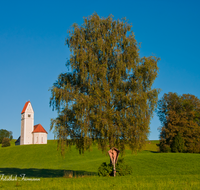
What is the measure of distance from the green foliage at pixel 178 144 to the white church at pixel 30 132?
64746 mm

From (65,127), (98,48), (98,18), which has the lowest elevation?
(65,127)

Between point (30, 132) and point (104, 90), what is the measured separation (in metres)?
90.9

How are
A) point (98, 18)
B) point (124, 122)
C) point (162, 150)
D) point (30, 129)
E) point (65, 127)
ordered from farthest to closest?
point (30, 129) < point (162, 150) < point (98, 18) < point (65, 127) < point (124, 122)

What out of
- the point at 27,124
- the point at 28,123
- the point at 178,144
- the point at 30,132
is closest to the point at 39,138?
the point at 30,132

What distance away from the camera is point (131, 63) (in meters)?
19.8

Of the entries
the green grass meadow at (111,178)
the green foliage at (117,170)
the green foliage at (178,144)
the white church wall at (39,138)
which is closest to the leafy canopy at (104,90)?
the green foliage at (117,170)

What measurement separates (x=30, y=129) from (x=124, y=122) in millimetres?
91779

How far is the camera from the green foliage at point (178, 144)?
52284 mm

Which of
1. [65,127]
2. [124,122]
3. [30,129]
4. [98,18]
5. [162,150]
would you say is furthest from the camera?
[30,129]

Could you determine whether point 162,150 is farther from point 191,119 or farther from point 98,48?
point 98,48

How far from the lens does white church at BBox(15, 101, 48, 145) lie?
101 meters

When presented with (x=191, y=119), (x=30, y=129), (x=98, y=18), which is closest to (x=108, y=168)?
(x=98, y=18)

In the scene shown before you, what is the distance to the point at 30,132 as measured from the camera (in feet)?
336

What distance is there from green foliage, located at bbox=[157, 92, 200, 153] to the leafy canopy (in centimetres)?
3713
